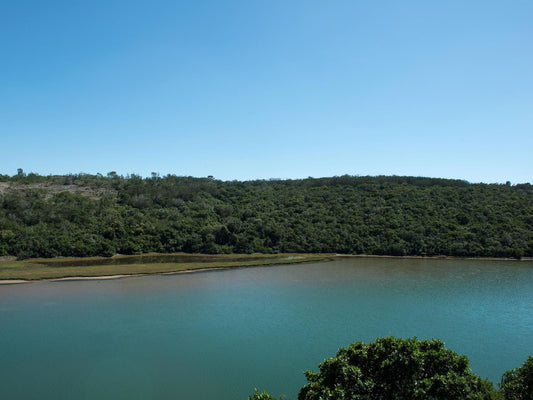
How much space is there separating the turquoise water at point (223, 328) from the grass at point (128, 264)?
13.3 feet

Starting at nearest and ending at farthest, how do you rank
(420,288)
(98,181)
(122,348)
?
(122,348)
(420,288)
(98,181)

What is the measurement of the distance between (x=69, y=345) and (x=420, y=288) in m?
30.7

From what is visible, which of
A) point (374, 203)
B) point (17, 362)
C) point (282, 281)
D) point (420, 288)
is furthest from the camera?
point (374, 203)

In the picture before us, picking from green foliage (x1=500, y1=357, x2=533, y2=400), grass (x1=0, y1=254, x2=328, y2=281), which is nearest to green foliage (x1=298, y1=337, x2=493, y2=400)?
green foliage (x1=500, y1=357, x2=533, y2=400)

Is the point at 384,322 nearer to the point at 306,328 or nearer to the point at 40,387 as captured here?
the point at 306,328

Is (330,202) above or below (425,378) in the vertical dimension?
above

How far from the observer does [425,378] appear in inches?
486

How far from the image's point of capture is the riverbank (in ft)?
138

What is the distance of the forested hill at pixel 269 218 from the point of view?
59.5m

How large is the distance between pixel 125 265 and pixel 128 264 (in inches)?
58.3

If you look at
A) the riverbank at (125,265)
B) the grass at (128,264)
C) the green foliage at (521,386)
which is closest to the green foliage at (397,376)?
the green foliage at (521,386)

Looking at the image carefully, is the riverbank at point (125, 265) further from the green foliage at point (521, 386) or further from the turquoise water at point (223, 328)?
the green foliage at point (521, 386)

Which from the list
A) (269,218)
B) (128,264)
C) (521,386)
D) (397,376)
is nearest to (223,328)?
(397,376)

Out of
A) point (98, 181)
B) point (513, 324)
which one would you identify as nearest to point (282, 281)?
point (513, 324)
